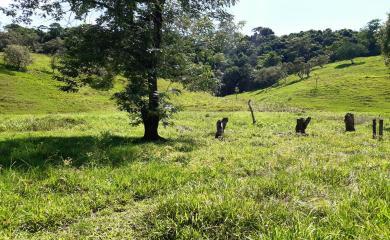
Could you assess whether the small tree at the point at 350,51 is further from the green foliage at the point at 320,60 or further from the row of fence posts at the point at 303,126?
the row of fence posts at the point at 303,126

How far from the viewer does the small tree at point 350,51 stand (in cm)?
17888

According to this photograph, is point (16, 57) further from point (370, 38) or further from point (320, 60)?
point (370, 38)

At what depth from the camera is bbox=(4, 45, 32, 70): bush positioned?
3797 inches

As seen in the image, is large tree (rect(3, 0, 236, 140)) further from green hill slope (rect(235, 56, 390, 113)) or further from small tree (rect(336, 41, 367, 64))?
small tree (rect(336, 41, 367, 64))

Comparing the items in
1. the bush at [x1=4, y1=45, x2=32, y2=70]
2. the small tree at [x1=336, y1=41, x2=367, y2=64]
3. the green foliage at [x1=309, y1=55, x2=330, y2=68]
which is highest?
the small tree at [x1=336, y1=41, x2=367, y2=64]

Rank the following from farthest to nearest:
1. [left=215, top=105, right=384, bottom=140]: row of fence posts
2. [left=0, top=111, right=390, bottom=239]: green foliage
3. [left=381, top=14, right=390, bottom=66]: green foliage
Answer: [left=381, top=14, right=390, bottom=66]: green foliage < [left=215, top=105, right=384, bottom=140]: row of fence posts < [left=0, top=111, right=390, bottom=239]: green foliage

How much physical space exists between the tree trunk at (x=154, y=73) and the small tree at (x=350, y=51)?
171360 millimetres

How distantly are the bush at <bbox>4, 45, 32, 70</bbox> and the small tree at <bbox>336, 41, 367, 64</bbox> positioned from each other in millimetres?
136501

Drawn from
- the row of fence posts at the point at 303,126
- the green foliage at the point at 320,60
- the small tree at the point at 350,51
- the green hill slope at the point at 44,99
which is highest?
the small tree at the point at 350,51

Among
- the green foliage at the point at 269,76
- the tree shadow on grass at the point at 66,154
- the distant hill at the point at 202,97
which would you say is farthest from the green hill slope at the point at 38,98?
the green foliage at the point at 269,76

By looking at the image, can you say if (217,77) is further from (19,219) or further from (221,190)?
(19,219)

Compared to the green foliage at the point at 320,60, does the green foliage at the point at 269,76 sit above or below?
below

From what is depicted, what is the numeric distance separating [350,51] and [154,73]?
17795 centimetres

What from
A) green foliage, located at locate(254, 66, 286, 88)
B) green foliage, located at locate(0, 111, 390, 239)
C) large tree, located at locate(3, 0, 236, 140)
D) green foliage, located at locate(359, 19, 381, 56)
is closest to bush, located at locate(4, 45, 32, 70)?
large tree, located at locate(3, 0, 236, 140)
